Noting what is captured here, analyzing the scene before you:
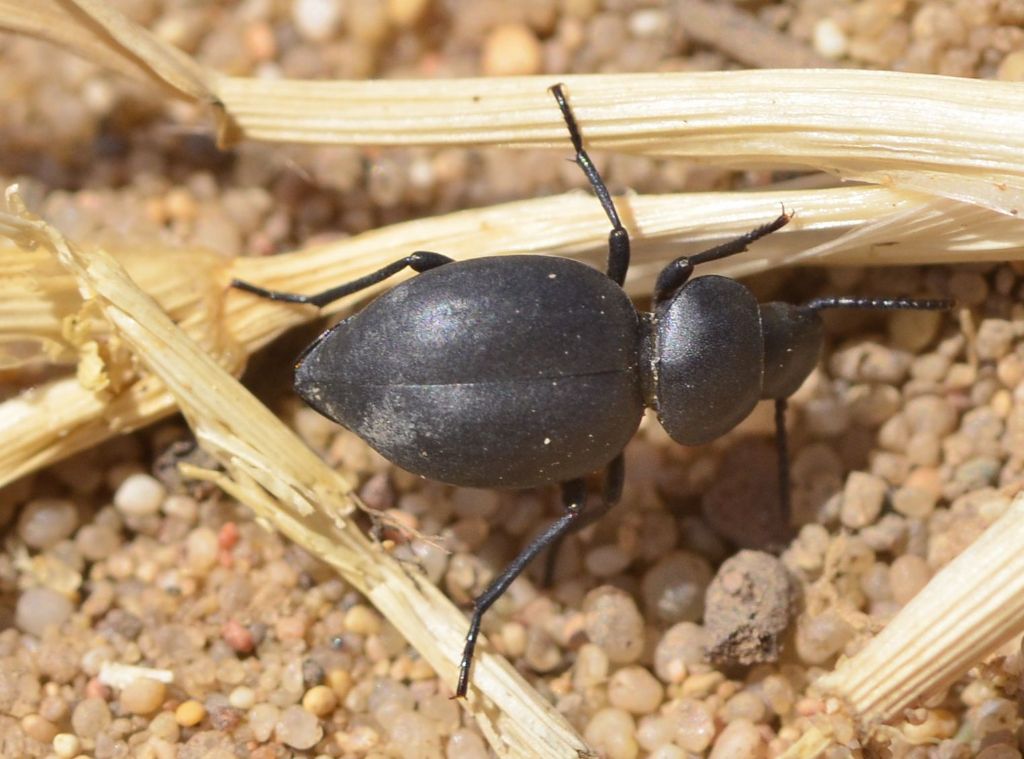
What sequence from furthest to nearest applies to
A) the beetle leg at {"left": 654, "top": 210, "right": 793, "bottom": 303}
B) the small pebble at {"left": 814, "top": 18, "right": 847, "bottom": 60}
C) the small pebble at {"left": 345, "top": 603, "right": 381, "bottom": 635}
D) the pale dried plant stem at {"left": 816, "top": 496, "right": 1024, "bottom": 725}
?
the small pebble at {"left": 814, "top": 18, "right": 847, "bottom": 60} < the small pebble at {"left": 345, "top": 603, "right": 381, "bottom": 635} < the beetle leg at {"left": 654, "top": 210, "right": 793, "bottom": 303} < the pale dried plant stem at {"left": 816, "top": 496, "right": 1024, "bottom": 725}

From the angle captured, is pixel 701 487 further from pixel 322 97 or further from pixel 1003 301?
pixel 322 97

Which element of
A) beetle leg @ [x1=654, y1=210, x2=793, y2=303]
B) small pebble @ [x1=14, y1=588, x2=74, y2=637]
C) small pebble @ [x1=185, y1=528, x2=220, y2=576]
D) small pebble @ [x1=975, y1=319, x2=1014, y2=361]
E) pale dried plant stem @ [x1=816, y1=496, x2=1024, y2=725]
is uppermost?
beetle leg @ [x1=654, y1=210, x2=793, y2=303]

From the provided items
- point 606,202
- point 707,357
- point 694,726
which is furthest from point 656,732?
point 606,202

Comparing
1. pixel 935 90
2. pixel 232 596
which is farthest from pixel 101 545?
pixel 935 90

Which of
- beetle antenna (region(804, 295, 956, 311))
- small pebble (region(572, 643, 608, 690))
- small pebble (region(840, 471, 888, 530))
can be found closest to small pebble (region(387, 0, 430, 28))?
beetle antenna (region(804, 295, 956, 311))

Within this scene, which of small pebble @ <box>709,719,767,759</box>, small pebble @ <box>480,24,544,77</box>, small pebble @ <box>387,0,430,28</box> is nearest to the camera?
small pebble @ <box>709,719,767,759</box>

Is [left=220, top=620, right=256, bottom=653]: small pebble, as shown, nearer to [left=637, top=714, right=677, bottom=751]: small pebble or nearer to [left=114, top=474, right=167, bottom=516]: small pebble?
[left=114, top=474, right=167, bottom=516]: small pebble
